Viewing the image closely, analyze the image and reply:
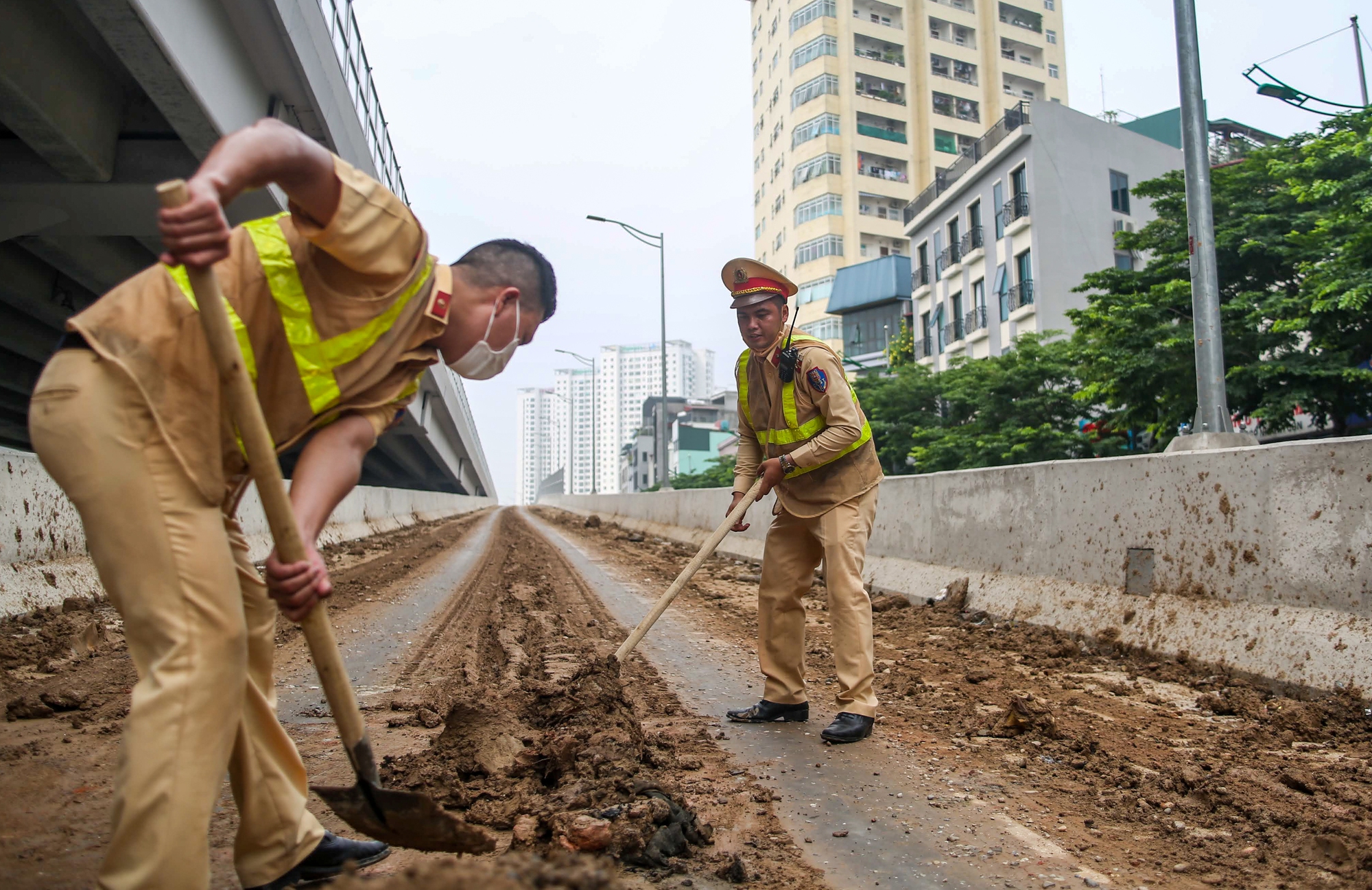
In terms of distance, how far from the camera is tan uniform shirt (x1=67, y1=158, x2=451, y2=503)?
191cm

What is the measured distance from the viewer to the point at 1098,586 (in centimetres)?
581

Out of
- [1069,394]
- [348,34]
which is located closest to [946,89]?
[1069,394]

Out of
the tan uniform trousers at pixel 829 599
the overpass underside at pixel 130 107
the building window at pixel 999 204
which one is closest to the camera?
the tan uniform trousers at pixel 829 599

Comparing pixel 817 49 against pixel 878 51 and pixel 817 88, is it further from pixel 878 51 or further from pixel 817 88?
pixel 878 51

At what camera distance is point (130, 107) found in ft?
28.8

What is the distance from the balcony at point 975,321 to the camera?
3972 cm

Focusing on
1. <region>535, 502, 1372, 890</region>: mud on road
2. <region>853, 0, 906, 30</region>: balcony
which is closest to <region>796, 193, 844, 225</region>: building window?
<region>853, 0, 906, 30</region>: balcony

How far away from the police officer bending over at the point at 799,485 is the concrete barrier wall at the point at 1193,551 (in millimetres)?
1906

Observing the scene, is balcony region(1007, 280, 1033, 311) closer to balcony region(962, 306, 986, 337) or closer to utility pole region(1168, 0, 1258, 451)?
balcony region(962, 306, 986, 337)

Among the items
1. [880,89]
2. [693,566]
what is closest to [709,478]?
[880,89]

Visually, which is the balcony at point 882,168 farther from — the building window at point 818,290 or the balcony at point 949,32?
the balcony at point 949,32

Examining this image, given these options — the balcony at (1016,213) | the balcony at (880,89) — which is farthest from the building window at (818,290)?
the balcony at (1016,213)

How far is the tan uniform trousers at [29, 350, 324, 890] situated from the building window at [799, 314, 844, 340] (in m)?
57.5

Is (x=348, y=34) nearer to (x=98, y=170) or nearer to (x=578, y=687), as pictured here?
(x=98, y=170)
